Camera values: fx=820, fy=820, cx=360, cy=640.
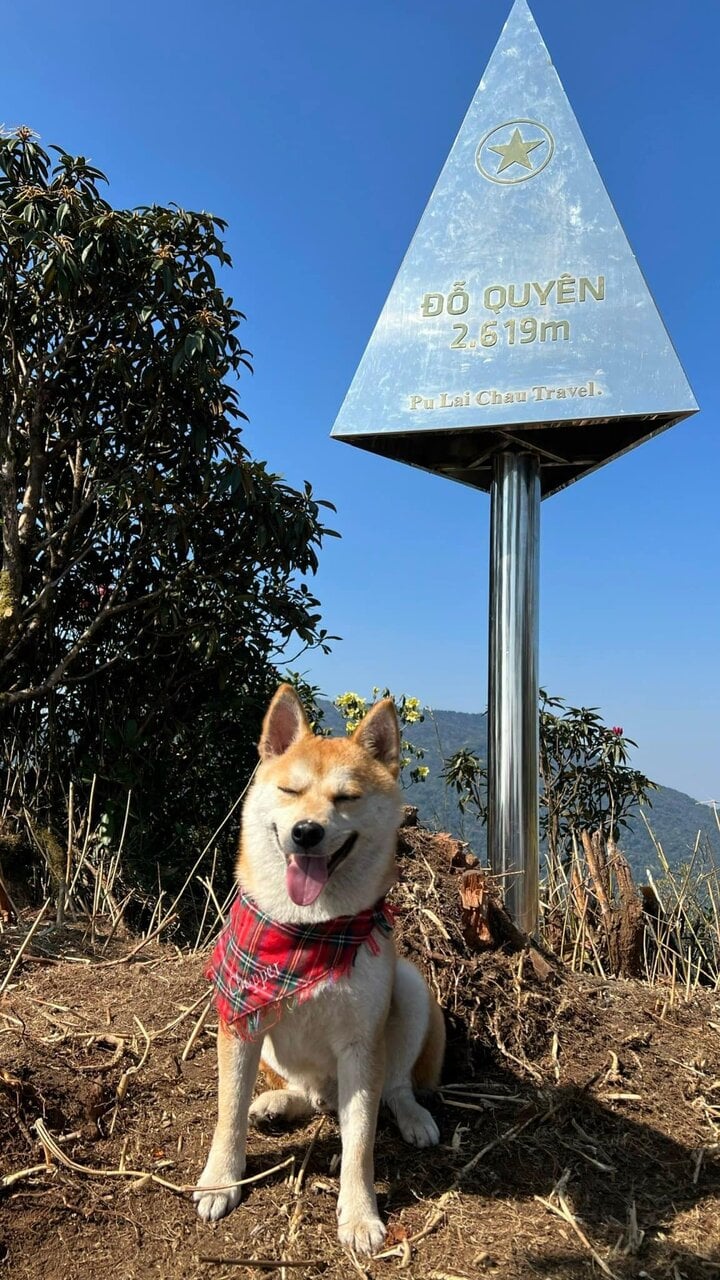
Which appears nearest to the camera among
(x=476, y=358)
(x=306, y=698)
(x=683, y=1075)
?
(x=683, y=1075)

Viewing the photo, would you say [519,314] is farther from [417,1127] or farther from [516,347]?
[417,1127]

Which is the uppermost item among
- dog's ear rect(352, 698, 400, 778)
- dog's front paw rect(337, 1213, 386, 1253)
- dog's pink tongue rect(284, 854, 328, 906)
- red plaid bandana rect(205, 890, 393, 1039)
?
dog's ear rect(352, 698, 400, 778)

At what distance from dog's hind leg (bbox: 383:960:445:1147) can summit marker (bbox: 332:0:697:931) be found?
1.88 meters

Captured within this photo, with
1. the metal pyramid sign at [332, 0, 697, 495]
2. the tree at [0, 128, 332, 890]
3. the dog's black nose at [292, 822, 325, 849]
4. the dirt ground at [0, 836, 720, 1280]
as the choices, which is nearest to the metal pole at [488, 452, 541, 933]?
the metal pyramid sign at [332, 0, 697, 495]

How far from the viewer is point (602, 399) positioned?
16.0 feet

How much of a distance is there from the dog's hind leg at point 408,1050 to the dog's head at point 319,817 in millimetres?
682

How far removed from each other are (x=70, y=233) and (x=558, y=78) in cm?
340

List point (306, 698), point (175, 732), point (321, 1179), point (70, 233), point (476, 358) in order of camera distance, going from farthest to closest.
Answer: point (306, 698), point (175, 732), point (70, 233), point (476, 358), point (321, 1179)

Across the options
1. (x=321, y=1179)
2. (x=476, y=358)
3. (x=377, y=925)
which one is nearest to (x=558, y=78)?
(x=476, y=358)

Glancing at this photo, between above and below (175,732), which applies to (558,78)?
above

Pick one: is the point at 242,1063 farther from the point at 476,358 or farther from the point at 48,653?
the point at 48,653

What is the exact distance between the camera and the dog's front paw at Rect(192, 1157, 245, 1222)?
Answer: 2597 millimetres

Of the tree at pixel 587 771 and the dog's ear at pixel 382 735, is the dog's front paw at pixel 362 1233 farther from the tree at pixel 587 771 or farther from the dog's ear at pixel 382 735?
the tree at pixel 587 771

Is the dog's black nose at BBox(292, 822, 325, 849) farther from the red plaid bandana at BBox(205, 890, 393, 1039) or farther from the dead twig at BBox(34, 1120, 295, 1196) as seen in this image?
the dead twig at BBox(34, 1120, 295, 1196)
